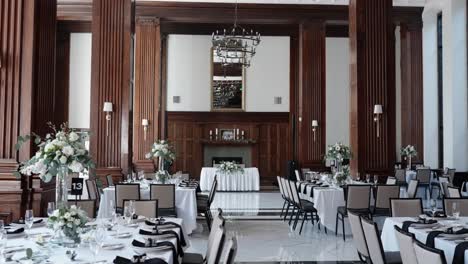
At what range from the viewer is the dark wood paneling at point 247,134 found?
61.2 feet

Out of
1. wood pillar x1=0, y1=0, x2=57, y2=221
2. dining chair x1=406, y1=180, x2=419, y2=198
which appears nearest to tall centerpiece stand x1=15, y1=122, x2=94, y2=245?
wood pillar x1=0, y1=0, x2=57, y2=221

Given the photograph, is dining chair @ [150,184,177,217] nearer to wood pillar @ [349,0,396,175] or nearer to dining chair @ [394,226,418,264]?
wood pillar @ [349,0,396,175]

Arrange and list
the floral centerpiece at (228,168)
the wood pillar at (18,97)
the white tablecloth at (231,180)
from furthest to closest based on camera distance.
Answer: the white tablecloth at (231,180), the floral centerpiece at (228,168), the wood pillar at (18,97)

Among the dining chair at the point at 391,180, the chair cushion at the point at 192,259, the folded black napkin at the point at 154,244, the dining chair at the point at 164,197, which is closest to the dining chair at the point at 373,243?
the chair cushion at the point at 192,259

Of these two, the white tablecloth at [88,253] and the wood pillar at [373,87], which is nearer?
the white tablecloth at [88,253]

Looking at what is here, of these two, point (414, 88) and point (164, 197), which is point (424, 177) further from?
point (164, 197)

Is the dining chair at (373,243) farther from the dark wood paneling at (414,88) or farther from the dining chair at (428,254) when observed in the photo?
the dark wood paneling at (414,88)

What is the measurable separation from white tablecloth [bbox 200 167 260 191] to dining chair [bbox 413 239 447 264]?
1235cm

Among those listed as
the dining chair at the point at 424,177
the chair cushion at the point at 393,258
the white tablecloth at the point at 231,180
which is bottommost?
the white tablecloth at the point at 231,180

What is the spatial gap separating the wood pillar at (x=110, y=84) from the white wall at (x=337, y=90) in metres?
11.9

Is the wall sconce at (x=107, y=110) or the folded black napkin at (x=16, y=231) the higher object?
the wall sconce at (x=107, y=110)

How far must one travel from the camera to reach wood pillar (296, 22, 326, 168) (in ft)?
47.3

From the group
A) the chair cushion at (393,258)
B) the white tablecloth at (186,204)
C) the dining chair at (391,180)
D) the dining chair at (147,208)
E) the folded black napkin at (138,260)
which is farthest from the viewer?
the dining chair at (391,180)

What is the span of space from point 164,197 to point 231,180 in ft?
26.7
